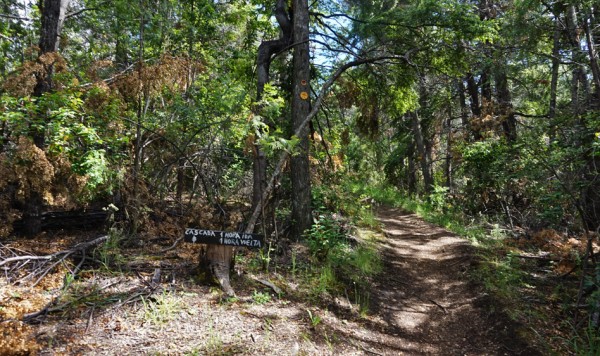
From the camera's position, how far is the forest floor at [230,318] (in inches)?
138

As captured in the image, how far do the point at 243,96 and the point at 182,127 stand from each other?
182cm

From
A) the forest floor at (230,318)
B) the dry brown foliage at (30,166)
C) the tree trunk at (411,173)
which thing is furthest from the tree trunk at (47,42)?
the tree trunk at (411,173)

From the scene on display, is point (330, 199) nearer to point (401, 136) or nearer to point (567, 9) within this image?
point (567, 9)

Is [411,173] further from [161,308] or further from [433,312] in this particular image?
[161,308]

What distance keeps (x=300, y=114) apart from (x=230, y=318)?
4252mm

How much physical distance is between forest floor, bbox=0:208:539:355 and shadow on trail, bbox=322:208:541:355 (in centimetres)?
2

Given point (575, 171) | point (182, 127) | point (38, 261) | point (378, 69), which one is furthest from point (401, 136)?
point (38, 261)

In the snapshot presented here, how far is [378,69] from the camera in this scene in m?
8.37

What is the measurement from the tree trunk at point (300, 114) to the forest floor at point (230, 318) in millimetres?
1680

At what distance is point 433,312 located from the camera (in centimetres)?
583

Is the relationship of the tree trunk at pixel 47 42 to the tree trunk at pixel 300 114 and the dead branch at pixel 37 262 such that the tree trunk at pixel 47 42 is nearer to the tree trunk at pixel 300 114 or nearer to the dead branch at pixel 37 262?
the dead branch at pixel 37 262

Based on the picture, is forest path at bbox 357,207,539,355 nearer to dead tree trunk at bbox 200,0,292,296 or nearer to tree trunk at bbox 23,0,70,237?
dead tree trunk at bbox 200,0,292,296

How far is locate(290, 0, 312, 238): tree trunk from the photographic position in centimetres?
716

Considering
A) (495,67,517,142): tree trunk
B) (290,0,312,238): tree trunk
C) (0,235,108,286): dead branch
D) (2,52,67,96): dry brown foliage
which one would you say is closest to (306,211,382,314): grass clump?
(290,0,312,238): tree trunk
